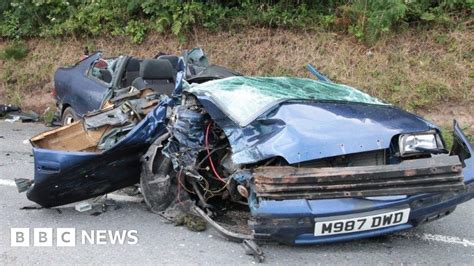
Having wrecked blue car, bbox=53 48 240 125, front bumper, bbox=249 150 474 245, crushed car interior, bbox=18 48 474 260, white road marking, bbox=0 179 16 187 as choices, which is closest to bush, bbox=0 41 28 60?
wrecked blue car, bbox=53 48 240 125

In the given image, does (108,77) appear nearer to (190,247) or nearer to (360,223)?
(190,247)

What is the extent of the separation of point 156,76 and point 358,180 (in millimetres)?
3307

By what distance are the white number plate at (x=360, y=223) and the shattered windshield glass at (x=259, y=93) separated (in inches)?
34.7

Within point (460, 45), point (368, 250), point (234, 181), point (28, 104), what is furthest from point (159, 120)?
point (28, 104)

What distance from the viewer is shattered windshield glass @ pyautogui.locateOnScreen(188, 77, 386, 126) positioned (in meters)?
3.83

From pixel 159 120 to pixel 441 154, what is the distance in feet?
7.02

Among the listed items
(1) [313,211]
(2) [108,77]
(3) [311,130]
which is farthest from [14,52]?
(1) [313,211]

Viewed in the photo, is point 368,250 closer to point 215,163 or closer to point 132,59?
point 215,163

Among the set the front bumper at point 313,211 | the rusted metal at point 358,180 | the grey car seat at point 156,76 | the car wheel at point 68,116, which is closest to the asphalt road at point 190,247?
the front bumper at point 313,211

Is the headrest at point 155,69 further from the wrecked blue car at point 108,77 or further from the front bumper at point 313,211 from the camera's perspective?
the front bumper at point 313,211

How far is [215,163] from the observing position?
414cm

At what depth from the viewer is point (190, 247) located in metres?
3.96

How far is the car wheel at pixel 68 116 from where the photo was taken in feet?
23.1

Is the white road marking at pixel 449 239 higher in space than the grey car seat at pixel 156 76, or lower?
lower
